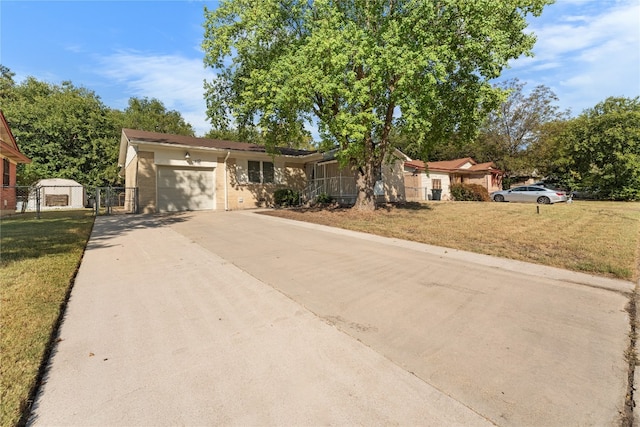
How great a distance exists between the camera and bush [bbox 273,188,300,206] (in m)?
19.2

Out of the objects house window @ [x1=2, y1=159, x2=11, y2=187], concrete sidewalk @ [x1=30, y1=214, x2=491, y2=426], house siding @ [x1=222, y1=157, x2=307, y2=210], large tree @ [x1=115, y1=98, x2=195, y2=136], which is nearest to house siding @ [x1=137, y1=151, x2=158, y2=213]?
house siding @ [x1=222, y1=157, x2=307, y2=210]

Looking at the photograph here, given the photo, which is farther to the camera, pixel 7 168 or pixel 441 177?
pixel 441 177

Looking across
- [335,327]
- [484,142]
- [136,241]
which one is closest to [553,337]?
[335,327]

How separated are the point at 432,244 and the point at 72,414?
7.36 meters

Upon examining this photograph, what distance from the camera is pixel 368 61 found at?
9898 mm

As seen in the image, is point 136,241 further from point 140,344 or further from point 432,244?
point 432,244

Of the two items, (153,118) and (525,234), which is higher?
(153,118)

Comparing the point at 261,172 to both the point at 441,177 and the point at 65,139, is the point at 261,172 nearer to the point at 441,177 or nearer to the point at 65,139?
the point at 441,177

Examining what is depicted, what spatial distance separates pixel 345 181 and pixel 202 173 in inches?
322

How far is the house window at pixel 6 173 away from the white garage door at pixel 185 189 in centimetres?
804

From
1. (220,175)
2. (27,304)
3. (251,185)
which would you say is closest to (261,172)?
(251,185)

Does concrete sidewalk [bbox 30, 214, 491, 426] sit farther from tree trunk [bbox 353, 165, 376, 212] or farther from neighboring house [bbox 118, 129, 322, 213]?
neighboring house [bbox 118, 129, 322, 213]

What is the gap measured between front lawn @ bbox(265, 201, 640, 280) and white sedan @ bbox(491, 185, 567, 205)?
10112 mm

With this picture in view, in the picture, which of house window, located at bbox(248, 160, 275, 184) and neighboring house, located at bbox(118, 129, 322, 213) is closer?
neighboring house, located at bbox(118, 129, 322, 213)
